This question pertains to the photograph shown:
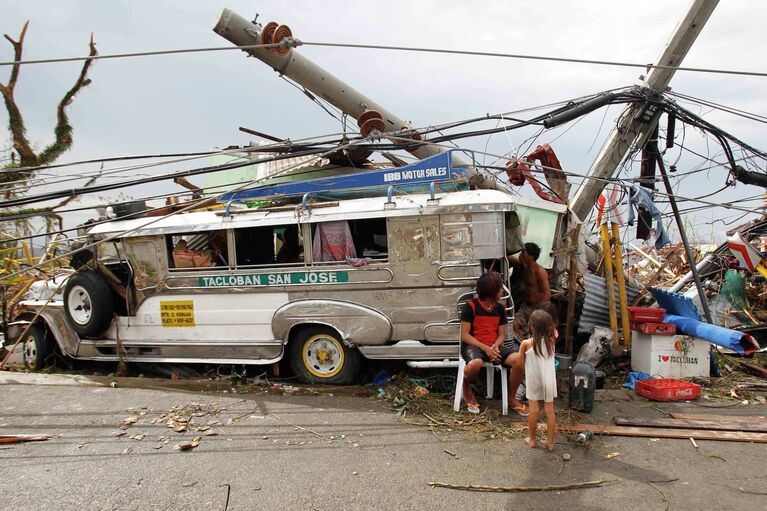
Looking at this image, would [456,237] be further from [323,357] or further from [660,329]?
[660,329]

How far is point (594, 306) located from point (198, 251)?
5713 millimetres

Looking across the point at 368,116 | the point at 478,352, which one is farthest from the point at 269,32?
the point at 478,352

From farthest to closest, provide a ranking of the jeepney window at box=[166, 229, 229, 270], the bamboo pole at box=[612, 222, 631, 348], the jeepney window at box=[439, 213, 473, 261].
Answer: the bamboo pole at box=[612, 222, 631, 348], the jeepney window at box=[166, 229, 229, 270], the jeepney window at box=[439, 213, 473, 261]

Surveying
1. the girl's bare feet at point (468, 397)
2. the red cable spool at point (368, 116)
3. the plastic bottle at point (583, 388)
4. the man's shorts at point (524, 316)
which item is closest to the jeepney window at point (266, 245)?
the girl's bare feet at point (468, 397)

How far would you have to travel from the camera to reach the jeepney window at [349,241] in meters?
5.79

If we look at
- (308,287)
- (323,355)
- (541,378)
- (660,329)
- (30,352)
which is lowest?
(30,352)

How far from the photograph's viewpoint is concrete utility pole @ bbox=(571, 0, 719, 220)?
7.63 metres

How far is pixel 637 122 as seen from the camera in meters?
8.35

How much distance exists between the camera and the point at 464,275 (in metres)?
5.46

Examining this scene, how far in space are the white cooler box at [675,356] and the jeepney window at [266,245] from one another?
15.0 feet

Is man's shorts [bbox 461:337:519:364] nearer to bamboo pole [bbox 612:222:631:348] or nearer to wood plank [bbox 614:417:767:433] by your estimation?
wood plank [bbox 614:417:767:433]

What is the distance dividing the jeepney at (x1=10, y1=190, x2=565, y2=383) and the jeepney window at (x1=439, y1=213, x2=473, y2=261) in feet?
0.04

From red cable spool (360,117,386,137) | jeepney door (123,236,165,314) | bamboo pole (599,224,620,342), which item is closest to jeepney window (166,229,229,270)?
jeepney door (123,236,165,314)

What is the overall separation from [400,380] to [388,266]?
1.39m
